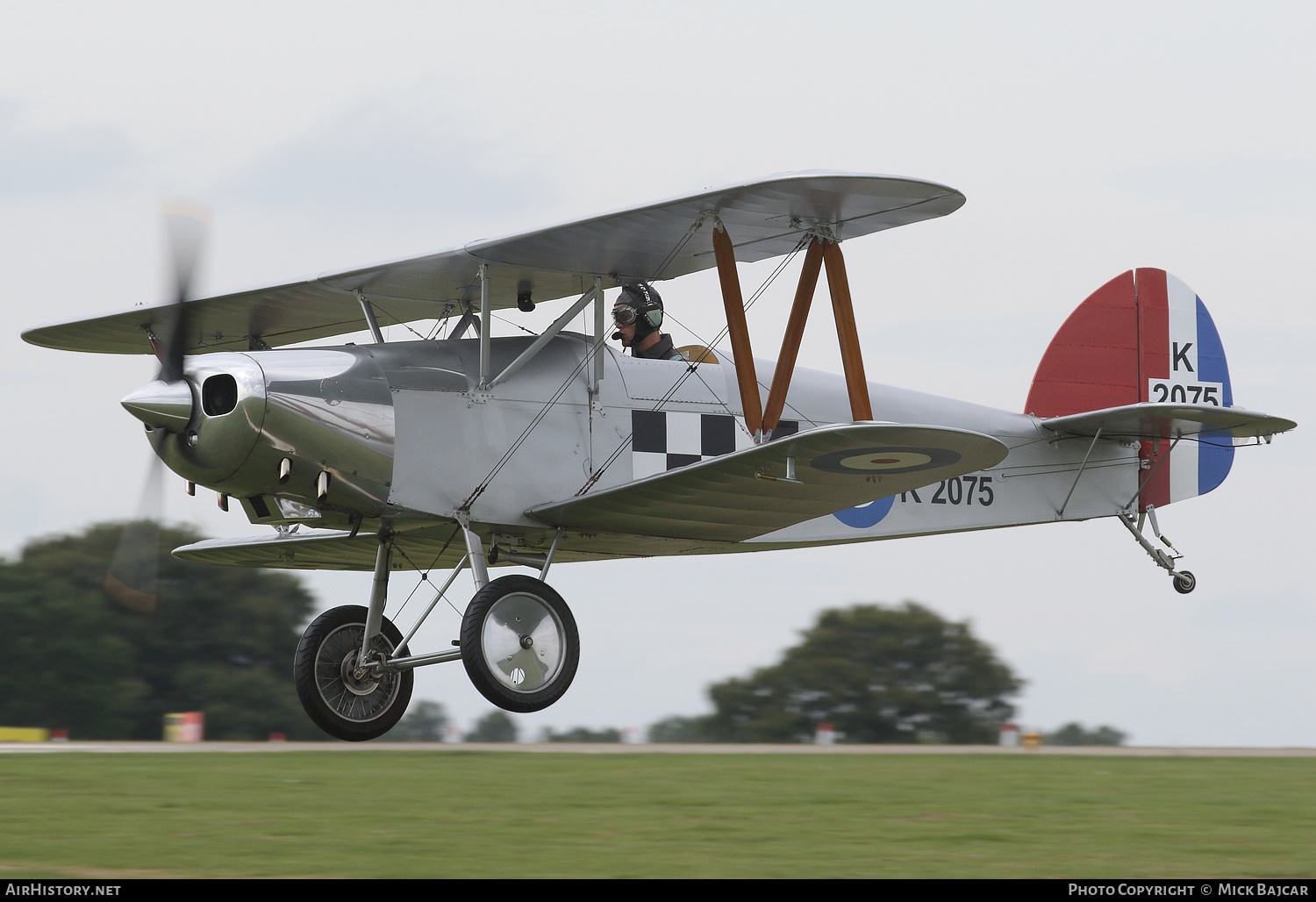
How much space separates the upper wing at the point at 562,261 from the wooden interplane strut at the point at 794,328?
0.19m

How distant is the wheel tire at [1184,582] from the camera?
14133 mm

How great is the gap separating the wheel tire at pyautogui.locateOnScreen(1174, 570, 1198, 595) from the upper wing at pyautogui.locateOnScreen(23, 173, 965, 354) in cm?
596

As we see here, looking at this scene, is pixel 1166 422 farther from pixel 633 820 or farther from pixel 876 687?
pixel 876 687

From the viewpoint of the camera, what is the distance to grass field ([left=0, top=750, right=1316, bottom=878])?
18.3ft

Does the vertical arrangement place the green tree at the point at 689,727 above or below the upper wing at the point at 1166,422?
below

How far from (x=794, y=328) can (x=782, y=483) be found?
1131 millimetres

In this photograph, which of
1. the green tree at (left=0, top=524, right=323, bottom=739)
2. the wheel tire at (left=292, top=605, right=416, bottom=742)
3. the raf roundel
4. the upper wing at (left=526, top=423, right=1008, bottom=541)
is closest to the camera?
the upper wing at (left=526, top=423, right=1008, bottom=541)

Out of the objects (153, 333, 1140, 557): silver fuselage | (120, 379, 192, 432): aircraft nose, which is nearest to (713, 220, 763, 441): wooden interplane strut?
(153, 333, 1140, 557): silver fuselage

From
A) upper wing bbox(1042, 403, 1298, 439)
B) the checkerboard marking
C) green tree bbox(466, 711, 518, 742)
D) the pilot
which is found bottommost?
green tree bbox(466, 711, 518, 742)

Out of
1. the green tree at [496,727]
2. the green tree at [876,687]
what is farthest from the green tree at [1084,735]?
the green tree at [496,727]

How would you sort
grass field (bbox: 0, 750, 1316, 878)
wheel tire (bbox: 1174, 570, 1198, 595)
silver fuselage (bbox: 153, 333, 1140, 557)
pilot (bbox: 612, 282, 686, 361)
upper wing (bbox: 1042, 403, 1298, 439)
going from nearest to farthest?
grass field (bbox: 0, 750, 1316, 878)
silver fuselage (bbox: 153, 333, 1140, 557)
pilot (bbox: 612, 282, 686, 361)
upper wing (bbox: 1042, 403, 1298, 439)
wheel tire (bbox: 1174, 570, 1198, 595)

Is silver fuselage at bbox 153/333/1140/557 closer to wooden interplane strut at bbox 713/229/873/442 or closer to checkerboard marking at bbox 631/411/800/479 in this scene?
checkerboard marking at bbox 631/411/800/479

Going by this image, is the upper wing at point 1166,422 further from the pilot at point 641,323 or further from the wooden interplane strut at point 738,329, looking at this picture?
the pilot at point 641,323

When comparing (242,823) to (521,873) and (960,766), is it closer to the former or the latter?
(521,873)
